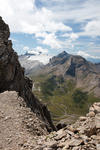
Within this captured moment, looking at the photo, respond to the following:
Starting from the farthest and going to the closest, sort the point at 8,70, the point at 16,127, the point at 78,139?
the point at 8,70, the point at 16,127, the point at 78,139

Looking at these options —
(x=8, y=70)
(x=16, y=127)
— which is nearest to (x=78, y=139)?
(x=16, y=127)

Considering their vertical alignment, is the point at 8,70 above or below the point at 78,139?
above

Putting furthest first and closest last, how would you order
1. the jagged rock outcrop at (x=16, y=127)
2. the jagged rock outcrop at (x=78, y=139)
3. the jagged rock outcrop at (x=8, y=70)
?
1. the jagged rock outcrop at (x=8, y=70)
2. the jagged rock outcrop at (x=16, y=127)
3. the jagged rock outcrop at (x=78, y=139)

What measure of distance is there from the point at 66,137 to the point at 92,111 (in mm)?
8361

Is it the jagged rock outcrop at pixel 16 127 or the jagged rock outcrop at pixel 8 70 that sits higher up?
the jagged rock outcrop at pixel 8 70

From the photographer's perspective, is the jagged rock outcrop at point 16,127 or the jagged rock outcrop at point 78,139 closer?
the jagged rock outcrop at point 78,139

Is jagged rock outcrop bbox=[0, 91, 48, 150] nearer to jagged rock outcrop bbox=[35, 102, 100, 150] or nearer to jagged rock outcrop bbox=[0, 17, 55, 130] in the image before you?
jagged rock outcrop bbox=[35, 102, 100, 150]

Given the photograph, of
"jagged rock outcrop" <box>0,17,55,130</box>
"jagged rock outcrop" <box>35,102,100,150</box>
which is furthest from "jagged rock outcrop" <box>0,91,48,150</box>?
"jagged rock outcrop" <box>0,17,55,130</box>

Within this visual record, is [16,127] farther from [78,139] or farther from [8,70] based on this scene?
[8,70]

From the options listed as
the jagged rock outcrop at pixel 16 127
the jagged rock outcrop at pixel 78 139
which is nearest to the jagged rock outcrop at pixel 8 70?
the jagged rock outcrop at pixel 16 127

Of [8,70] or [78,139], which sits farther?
[8,70]

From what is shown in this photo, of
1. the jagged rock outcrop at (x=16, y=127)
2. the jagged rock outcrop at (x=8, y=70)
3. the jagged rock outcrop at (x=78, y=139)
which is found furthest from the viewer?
the jagged rock outcrop at (x=8, y=70)

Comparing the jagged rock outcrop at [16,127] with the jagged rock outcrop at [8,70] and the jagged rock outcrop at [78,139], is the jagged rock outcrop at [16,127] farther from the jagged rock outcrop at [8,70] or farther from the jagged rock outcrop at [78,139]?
the jagged rock outcrop at [8,70]

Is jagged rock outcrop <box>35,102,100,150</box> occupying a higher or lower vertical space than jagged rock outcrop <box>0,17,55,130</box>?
lower
